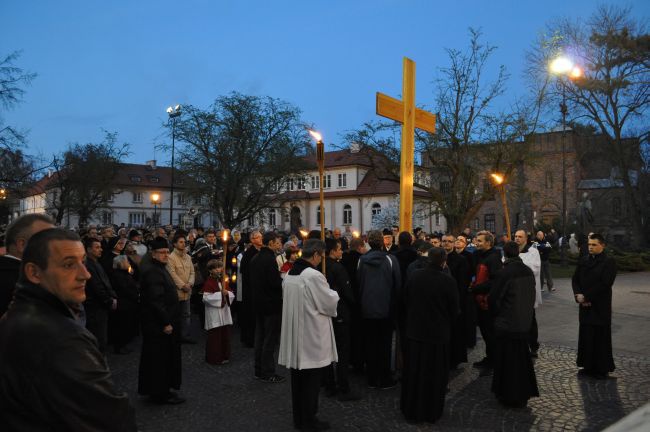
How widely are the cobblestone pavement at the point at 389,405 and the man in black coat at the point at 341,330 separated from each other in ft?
0.58

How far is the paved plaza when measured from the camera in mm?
5305

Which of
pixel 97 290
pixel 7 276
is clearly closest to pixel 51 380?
pixel 7 276

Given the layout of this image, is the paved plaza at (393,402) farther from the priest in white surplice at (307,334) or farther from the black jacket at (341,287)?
the black jacket at (341,287)

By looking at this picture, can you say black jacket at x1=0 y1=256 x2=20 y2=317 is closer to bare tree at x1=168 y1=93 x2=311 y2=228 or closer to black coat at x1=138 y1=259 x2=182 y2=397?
black coat at x1=138 y1=259 x2=182 y2=397

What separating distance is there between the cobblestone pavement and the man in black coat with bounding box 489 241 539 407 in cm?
24

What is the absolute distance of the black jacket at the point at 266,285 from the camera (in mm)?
7160

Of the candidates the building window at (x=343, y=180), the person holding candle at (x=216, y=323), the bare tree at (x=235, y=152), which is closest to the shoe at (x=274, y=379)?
the person holding candle at (x=216, y=323)

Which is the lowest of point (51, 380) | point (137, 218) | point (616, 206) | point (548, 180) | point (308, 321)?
point (308, 321)

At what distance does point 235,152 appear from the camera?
26422 mm

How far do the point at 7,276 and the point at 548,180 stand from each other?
2433 inches

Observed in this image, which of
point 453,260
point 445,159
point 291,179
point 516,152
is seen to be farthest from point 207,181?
point 453,260

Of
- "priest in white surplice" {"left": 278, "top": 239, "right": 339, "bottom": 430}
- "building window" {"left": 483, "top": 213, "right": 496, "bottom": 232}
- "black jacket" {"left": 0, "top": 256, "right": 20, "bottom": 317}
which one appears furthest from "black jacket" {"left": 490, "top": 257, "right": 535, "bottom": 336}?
"building window" {"left": 483, "top": 213, "right": 496, "bottom": 232}

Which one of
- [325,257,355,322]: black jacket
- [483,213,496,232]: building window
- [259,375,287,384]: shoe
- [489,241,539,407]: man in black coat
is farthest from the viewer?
→ [483,213,496,232]: building window

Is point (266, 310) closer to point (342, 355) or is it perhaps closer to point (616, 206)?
point (342, 355)
